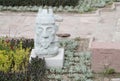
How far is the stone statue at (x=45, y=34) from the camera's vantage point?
1001cm

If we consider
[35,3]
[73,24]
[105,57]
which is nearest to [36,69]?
[105,57]

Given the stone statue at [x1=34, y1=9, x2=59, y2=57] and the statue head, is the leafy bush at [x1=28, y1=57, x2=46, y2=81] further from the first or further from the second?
the statue head

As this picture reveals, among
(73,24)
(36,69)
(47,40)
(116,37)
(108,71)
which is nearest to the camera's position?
(36,69)

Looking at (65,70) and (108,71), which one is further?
(65,70)

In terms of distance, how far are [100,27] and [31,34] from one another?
2.10m

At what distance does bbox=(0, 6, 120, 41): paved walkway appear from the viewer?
1302 cm

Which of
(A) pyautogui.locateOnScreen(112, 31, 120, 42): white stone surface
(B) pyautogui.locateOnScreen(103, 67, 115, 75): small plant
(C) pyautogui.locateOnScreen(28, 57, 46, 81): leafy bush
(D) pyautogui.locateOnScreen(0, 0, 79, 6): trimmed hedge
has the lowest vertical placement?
(B) pyautogui.locateOnScreen(103, 67, 115, 75): small plant

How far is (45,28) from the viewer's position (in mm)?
10008

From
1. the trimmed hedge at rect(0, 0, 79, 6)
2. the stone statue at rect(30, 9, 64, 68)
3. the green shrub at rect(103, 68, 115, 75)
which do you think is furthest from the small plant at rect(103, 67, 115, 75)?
the trimmed hedge at rect(0, 0, 79, 6)

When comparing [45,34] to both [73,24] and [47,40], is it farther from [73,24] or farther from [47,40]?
[73,24]

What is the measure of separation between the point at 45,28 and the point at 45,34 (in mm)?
133

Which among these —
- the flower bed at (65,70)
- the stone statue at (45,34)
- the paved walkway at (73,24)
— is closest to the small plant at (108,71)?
the flower bed at (65,70)

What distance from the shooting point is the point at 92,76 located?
31.7 feet

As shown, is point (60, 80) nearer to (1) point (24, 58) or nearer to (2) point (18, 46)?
(1) point (24, 58)
